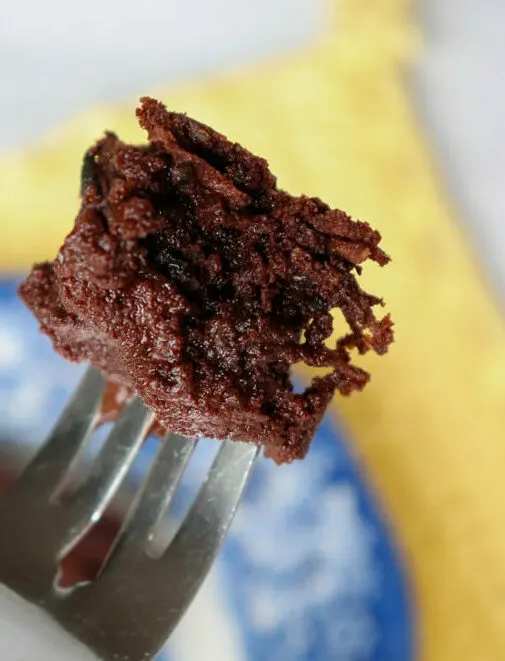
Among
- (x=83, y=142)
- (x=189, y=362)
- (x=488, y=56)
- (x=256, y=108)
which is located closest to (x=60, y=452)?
(x=189, y=362)

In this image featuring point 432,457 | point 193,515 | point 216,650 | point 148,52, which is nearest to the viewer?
point 193,515

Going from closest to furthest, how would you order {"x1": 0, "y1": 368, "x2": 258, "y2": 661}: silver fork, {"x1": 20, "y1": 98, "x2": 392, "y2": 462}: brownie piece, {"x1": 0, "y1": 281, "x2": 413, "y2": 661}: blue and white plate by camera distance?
{"x1": 20, "y1": 98, "x2": 392, "y2": 462}: brownie piece, {"x1": 0, "y1": 368, "x2": 258, "y2": 661}: silver fork, {"x1": 0, "y1": 281, "x2": 413, "y2": 661}: blue and white plate

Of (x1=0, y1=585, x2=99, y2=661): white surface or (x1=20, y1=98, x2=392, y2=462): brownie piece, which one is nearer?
(x1=20, y1=98, x2=392, y2=462): brownie piece

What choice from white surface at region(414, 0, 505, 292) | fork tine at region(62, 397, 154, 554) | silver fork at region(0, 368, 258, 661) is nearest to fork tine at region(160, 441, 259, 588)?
silver fork at region(0, 368, 258, 661)

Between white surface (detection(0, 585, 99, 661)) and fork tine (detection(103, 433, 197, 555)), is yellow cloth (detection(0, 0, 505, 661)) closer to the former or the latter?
fork tine (detection(103, 433, 197, 555))

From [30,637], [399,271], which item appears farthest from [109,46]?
[30,637]

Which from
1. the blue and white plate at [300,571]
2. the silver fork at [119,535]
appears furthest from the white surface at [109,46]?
the silver fork at [119,535]

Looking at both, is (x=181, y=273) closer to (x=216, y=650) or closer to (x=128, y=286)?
(x=128, y=286)

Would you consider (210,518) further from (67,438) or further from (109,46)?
(109,46)
